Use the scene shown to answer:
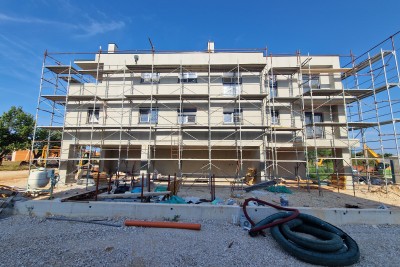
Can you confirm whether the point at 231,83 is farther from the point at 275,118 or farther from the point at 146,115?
the point at 146,115

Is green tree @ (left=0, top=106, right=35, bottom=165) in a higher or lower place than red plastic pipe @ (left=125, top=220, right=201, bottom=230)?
higher

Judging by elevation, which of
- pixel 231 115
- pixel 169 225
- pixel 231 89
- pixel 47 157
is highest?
pixel 231 89

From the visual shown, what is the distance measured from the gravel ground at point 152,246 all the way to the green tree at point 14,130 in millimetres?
25267

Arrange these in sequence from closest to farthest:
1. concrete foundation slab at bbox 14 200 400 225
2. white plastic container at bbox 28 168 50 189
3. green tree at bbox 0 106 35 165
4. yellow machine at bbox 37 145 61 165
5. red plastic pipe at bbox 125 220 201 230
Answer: red plastic pipe at bbox 125 220 201 230
concrete foundation slab at bbox 14 200 400 225
white plastic container at bbox 28 168 50 189
yellow machine at bbox 37 145 61 165
green tree at bbox 0 106 35 165

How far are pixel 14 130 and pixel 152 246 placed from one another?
30.5m

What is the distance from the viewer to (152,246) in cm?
468

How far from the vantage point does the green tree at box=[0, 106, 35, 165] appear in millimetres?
24859

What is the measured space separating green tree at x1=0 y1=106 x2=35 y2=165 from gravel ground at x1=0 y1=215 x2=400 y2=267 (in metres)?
25.3

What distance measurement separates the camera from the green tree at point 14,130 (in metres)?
24.9

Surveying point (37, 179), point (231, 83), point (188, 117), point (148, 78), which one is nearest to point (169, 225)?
point (37, 179)

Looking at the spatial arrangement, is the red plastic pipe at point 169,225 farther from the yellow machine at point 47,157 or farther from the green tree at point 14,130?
the green tree at point 14,130

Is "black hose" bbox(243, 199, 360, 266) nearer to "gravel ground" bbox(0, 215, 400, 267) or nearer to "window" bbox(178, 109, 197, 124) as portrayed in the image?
"gravel ground" bbox(0, 215, 400, 267)

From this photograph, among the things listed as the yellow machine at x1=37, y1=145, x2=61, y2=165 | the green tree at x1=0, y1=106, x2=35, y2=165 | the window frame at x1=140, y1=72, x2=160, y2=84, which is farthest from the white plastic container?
the green tree at x1=0, y1=106, x2=35, y2=165

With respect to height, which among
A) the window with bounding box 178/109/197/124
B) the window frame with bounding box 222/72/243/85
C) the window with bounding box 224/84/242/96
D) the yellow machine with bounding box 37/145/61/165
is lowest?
the yellow machine with bounding box 37/145/61/165
